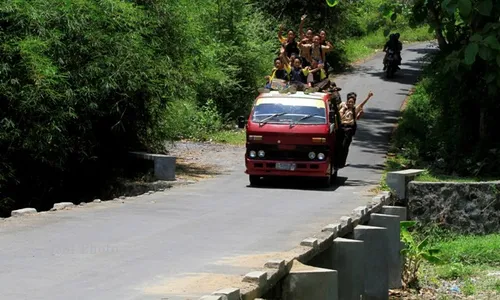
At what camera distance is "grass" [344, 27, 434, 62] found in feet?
172

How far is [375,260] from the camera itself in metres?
15.6

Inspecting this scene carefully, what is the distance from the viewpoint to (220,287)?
30.9ft

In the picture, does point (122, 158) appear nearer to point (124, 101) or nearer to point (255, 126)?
point (124, 101)

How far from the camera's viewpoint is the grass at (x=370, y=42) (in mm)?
52281

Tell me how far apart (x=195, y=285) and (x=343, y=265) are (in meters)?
4.03

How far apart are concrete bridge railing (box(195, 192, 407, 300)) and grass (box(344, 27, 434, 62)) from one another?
33391 millimetres

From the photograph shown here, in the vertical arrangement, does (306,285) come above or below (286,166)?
above

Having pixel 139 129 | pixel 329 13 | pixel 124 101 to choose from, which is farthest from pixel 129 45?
pixel 329 13

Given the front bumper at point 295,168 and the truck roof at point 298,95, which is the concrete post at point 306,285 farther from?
the truck roof at point 298,95

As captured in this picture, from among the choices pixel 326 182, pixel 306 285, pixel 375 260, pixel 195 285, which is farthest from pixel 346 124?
pixel 195 285

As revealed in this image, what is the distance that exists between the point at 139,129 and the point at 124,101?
185 cm

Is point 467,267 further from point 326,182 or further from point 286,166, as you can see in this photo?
point 286,166

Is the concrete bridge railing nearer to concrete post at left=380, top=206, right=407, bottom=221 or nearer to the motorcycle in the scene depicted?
concrete post at left=380, top=206, right=407, bottom=221

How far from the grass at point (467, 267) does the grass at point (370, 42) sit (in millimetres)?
31678
